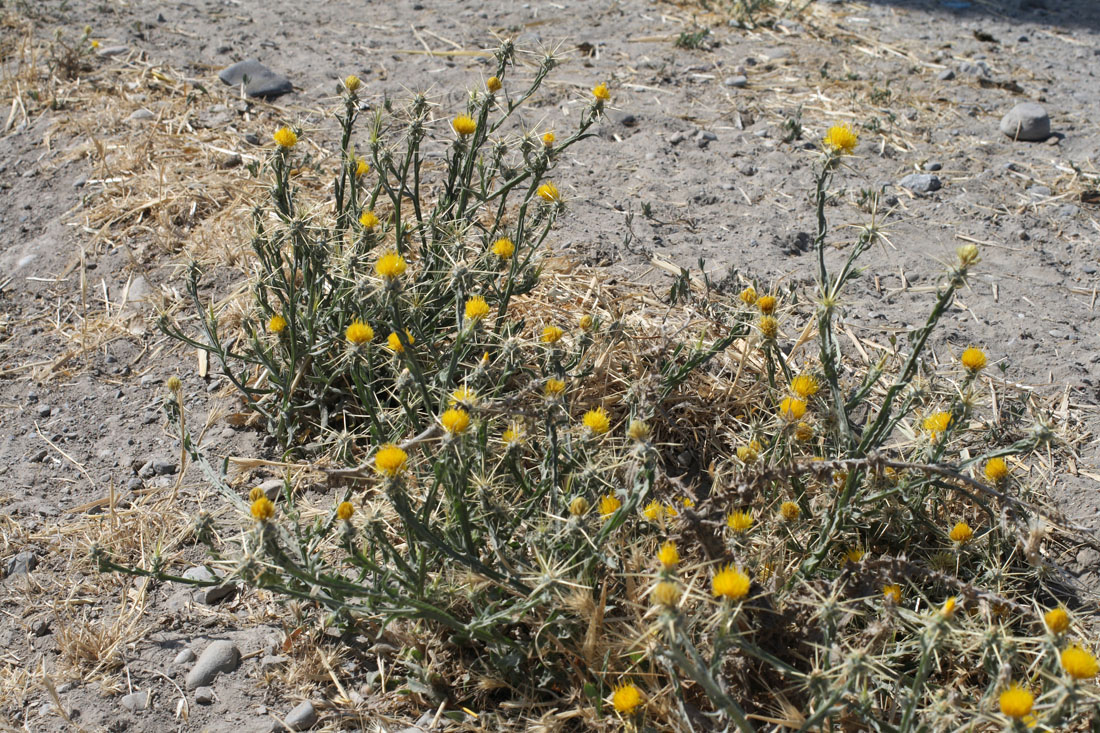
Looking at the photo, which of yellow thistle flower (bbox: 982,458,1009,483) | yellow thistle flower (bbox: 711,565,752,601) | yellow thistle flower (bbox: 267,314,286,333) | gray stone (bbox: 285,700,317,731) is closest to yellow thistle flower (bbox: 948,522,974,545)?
yellow thistle flower (bbox: 982,458,1009,483)

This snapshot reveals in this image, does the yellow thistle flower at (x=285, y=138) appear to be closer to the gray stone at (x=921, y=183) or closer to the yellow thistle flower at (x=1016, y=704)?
the yellow thistle flower at (x=1016, y=704)

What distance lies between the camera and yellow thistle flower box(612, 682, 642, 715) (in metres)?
1.96

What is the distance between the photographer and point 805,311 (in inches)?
135

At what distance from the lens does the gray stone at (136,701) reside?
2.27m

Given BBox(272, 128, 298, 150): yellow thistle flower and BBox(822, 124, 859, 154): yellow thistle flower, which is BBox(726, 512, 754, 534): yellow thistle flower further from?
BBox(272, 128, 298, 150): yellow thistle flower

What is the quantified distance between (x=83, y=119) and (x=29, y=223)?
790 millimetres

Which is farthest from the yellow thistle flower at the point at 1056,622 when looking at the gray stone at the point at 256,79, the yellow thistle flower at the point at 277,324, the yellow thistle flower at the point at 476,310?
the gray stone at the point at 256,79

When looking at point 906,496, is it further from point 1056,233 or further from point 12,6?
point 12,6

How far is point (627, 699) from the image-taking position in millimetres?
1960

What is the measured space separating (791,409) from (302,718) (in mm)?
1437

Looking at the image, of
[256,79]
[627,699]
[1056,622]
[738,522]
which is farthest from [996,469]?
[256,79]

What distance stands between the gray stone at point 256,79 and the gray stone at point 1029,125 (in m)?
3.77

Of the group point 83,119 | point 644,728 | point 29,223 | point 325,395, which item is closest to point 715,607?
point 644,728

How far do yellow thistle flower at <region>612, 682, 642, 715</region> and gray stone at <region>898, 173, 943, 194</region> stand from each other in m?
3.03
